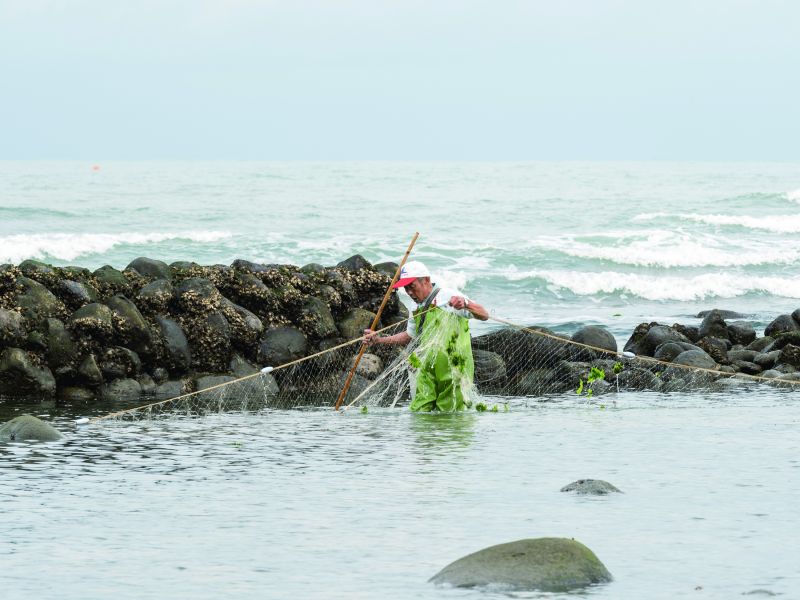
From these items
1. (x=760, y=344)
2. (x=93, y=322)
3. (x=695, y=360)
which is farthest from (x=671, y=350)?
(x=93, y=322)

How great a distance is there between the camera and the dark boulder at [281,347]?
16734mm

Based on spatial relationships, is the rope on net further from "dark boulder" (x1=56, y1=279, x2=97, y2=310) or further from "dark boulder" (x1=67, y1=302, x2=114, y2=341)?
"dark boulder" (x1=56, y1=279, x2=97, y2=310)

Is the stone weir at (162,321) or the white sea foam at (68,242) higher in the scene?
the white sea foam at (68,242)

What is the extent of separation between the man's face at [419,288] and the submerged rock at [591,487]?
3849 mm

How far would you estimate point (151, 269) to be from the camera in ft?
57.6

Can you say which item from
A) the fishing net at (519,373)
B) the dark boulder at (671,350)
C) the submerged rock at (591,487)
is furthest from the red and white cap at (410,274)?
the dark boulder at (671,350)

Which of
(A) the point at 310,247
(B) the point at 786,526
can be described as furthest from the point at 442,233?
(B) the point at 786,526

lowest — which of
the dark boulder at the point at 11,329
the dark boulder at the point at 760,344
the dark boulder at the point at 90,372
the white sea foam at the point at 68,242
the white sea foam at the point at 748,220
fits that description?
the dark boulder at the point at 90,372

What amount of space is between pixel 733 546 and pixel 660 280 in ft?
92.0

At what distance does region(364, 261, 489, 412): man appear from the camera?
1266cm

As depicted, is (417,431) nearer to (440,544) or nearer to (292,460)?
(292,460)

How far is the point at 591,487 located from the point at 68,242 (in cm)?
3211

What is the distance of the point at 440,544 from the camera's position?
7738 millimetres

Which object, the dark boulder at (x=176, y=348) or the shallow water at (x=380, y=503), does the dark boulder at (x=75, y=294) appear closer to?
the dark boulder at (x=176, y=348)
